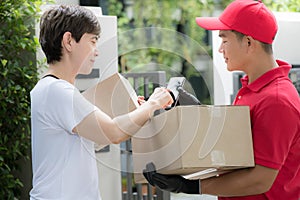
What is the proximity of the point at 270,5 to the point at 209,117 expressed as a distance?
151 inches

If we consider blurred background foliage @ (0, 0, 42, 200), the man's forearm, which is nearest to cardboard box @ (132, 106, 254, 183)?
the man's forearm

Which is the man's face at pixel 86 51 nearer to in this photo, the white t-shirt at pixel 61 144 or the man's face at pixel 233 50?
the white t-shirt at pixel 61 144

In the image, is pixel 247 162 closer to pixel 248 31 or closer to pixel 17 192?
pixel 248 31

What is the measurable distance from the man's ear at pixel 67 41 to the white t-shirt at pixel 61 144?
0.12 m

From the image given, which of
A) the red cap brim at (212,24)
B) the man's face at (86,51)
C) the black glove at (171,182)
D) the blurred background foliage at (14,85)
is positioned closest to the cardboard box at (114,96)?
the man's face at (86,51)

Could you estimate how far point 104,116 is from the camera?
1815 millimetres

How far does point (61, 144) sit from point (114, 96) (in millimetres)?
241

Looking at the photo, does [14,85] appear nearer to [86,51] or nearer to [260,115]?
[86,51]

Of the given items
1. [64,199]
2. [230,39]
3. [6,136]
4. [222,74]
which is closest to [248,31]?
[230,39]

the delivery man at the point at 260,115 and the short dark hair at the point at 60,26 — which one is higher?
the short dark hair at the point at 60,26

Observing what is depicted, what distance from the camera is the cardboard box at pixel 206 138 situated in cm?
175

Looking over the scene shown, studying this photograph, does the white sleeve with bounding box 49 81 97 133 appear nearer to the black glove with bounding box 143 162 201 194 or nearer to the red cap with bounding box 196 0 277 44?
the black glove with bounding box 143 162 201 194

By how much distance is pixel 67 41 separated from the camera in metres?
1.91

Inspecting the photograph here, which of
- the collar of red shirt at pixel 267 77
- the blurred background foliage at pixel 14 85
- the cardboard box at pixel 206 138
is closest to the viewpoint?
the cardboard box at pixel 206 138
